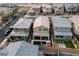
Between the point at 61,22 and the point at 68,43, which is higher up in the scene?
the point at 61,22

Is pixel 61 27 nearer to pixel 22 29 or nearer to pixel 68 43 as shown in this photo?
pixel 68 43

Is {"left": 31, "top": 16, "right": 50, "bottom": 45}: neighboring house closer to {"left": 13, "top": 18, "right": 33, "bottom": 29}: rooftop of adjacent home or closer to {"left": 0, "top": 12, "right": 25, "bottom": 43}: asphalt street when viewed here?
{"left": 13, "top": 18, "right": 33, "bottom": 29}: rooftop of adjacent home

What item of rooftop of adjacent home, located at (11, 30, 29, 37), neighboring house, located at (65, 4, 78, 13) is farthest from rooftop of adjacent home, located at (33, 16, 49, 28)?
neighboring house, located at (65, 4, 78, 13)

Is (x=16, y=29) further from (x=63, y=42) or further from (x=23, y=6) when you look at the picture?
(x=63, y=42)

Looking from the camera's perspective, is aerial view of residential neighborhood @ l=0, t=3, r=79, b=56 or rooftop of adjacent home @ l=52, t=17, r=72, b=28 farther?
rooftop of adjacent home @ l=52, t=17, r=72, b=28

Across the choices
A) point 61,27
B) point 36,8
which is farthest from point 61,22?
point 36,8

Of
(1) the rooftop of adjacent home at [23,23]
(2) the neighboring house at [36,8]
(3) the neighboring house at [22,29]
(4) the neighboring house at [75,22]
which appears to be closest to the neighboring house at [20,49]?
(3) the neighboring house at [22,29]

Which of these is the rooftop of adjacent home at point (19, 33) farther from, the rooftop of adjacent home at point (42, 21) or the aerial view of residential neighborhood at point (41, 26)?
the rooftop of adjacent home at point (42, 21)
